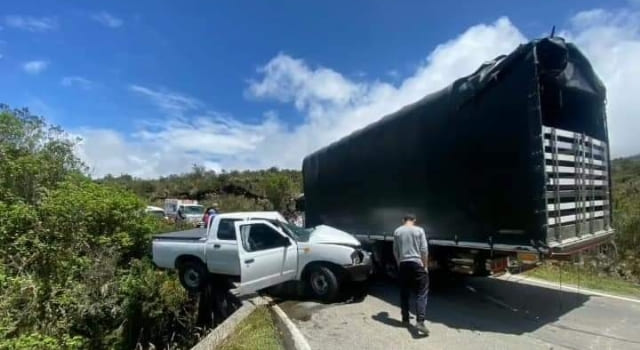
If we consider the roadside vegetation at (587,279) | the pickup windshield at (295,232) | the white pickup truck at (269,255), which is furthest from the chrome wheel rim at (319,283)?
the roadside vegetation at (587,279)

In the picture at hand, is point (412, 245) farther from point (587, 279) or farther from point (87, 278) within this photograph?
point (87, 278)

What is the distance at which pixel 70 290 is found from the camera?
9.95 metres

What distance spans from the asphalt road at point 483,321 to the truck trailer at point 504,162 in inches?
37.7

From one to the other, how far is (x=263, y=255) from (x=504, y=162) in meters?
4.73

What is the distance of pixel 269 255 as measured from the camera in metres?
8.25

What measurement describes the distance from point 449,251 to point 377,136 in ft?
9.91

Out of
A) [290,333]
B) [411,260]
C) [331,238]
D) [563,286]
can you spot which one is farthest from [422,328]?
[563,286]

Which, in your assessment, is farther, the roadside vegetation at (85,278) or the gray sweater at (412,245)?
the roadside vegetation at (85,278)

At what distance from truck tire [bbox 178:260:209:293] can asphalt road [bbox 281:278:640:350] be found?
2.19 m

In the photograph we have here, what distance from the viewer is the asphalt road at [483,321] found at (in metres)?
5.73

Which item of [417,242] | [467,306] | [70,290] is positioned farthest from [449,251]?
[70,290]

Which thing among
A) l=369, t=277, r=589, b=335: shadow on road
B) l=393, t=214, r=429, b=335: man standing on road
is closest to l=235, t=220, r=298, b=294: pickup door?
l=369, t=277, r=589, b=335: shadow on road

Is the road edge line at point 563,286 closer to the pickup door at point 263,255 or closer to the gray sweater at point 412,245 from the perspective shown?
the gray sweater at point 412,245

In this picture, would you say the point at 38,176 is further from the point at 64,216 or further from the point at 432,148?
the point at 432,148
